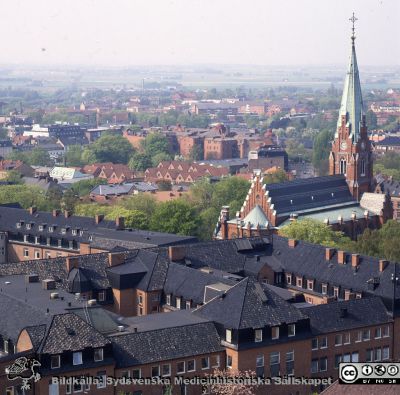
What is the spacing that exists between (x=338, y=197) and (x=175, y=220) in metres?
24.2

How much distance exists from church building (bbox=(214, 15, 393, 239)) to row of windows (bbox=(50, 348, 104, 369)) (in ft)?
189

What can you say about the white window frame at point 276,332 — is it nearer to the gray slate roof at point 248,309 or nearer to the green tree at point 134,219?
the gray slate roof at point 248,309

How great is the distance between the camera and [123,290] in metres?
78.9

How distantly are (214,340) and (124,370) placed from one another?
6.58m

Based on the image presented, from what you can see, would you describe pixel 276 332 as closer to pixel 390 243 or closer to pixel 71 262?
pixel 71 262

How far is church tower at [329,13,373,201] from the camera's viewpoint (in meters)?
132

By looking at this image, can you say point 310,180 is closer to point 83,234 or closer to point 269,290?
point 83,234

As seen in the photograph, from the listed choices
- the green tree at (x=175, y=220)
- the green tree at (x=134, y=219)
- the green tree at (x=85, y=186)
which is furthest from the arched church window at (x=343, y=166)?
the green tree at (x=85, y=186)

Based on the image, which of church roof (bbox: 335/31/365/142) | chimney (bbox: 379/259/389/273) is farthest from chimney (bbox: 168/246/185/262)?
church roof (bbox: 335/31/365/142)

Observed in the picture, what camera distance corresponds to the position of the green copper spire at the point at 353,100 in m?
133

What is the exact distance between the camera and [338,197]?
128 m

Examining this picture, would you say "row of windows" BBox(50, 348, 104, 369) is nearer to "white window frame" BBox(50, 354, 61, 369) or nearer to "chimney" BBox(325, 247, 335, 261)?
"white window frame" BBox(50, 354, 61, 369)

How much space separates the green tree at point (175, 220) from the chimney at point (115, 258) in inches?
1297

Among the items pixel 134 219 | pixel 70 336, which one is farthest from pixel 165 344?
pixel 134 219
